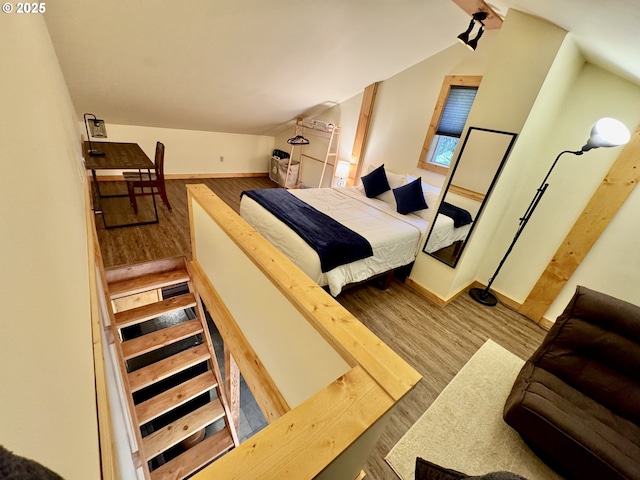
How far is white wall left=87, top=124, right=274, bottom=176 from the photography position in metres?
4.43

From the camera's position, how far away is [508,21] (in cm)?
198

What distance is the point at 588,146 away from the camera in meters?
2.04

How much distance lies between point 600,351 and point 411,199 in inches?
81.5

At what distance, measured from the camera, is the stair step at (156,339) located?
A: 93.1 inches

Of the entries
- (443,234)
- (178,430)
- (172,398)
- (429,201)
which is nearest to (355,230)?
(443,234)

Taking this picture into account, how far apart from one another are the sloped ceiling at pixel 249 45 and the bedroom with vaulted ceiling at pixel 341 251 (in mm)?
26

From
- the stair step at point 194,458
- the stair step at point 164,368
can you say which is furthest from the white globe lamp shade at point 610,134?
the stair step at point 194,458

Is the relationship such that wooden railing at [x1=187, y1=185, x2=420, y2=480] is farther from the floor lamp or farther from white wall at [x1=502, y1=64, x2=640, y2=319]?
white wall at [x1=502, y1=64, x2=640, y2=319]

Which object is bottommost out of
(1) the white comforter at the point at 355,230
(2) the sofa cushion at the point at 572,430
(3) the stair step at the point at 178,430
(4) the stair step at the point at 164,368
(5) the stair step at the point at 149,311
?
(3) the stair step at the point at 178,430

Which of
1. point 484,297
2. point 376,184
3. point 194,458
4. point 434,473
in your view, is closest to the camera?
point 434,473

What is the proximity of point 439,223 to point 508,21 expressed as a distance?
165 cm

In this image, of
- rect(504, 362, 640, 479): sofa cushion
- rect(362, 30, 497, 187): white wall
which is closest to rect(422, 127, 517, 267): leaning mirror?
rect(362, 30, 497, 187): white wall

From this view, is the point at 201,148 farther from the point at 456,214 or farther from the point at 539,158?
the point at 539,158

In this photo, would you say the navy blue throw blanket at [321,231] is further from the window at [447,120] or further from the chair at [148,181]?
the window at [447,120]
